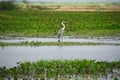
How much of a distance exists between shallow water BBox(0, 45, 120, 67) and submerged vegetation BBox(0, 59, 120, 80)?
1466 mm

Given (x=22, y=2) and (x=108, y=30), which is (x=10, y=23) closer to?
(x=108, y=30)

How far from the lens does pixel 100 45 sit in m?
17.8

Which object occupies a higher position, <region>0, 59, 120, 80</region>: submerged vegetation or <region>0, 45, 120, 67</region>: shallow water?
<region>0, 59, 120, 80</region>: submerged vegetation

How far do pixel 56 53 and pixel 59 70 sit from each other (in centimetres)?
383

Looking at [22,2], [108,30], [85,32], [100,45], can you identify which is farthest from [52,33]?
[22,2]

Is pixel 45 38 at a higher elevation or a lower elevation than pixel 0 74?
lower

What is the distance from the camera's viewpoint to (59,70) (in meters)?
11.8

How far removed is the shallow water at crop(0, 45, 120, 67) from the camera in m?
14.6

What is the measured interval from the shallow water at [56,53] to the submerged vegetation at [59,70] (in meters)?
1.47

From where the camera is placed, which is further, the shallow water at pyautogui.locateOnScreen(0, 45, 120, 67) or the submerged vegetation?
the shallow water at pyautogui.locateOnScreen(0, 45, 120, 67)

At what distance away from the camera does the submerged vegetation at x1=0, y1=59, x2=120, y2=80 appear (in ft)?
37.6

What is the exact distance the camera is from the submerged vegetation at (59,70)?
37.6ft

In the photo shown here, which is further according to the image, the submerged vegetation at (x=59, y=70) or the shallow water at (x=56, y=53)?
the shallow water at (x=56, y=53)

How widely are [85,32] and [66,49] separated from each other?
6080 mm
